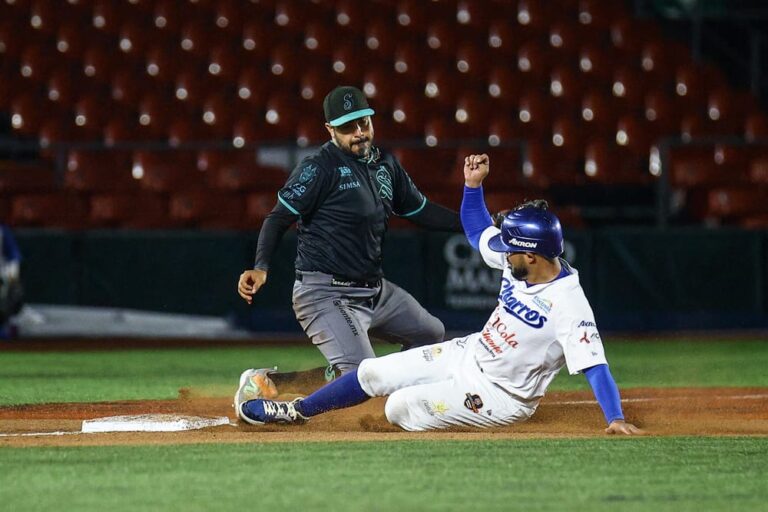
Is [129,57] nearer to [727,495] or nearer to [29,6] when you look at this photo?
[29,6]

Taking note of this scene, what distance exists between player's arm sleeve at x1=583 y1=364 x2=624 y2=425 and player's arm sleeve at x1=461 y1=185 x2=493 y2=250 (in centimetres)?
118

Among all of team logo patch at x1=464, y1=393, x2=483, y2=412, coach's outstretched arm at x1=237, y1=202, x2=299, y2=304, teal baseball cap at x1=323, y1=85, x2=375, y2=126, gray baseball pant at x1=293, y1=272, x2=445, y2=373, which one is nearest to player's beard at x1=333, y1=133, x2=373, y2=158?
teal baseball cap at x1=323, y1=85, x2=375, y2=126

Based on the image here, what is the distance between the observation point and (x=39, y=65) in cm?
1809

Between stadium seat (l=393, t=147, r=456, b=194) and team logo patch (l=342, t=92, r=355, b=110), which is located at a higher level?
team logo patch (l=342, t=92, r=355, b=110)

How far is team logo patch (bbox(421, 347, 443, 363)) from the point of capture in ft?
21.1

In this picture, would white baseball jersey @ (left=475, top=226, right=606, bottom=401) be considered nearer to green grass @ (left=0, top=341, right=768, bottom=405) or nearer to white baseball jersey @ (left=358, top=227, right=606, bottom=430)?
white baseball jersey @ (left=358, top=227, right=606, bottom=430)

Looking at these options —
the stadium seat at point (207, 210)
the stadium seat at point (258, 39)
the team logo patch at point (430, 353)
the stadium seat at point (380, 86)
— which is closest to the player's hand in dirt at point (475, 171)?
the team logo patch at point (430, 353)

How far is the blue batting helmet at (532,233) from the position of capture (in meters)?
5.99

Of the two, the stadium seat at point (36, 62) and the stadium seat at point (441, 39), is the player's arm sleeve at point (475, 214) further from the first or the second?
the stadium seat at point (36, 62)

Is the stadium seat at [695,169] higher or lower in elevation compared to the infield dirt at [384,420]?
higher

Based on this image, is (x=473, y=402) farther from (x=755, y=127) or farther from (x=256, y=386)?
(x=755, y=127)

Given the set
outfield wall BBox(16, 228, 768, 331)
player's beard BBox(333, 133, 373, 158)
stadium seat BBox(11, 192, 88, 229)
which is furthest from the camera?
stadium seat BBox(11, 192, 88, 229)

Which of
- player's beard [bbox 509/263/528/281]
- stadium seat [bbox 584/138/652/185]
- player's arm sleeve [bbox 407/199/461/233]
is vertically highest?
player's arm sleeve [bbox 407/199/461/233]

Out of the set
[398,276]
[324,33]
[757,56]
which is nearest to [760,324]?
[398,276]
